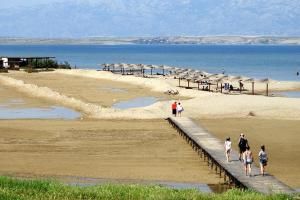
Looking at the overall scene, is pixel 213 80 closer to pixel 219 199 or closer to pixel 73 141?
pixel 73 141

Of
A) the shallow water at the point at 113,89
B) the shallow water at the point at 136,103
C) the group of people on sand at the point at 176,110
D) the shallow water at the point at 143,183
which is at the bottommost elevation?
the shallow water at the point at 143,183

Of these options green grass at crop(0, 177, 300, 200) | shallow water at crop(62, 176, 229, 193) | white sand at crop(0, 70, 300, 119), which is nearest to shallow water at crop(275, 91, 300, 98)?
white sand at crop(0, 70, 300, 119)

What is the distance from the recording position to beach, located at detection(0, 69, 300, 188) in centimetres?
2600

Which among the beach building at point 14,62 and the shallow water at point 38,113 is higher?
the beach building at point 14,62

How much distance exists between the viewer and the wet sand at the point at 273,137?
26.4 m

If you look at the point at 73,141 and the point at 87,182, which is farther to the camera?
the point at 73,141

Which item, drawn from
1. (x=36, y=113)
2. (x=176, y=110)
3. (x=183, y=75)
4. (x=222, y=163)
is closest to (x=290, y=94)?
(x=183, y=75)

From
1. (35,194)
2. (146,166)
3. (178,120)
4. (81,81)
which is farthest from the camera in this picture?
(81,81)

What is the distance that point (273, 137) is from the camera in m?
35.0

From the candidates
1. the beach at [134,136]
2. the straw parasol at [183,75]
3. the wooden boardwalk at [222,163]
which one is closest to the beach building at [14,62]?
the straw parasol at [183,75]

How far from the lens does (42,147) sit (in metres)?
30.8

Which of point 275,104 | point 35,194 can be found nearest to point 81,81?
point 275,104

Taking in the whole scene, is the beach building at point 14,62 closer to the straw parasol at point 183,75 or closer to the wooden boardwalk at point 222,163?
the straw parasol at point 183,75

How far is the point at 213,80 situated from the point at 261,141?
44399 mm
